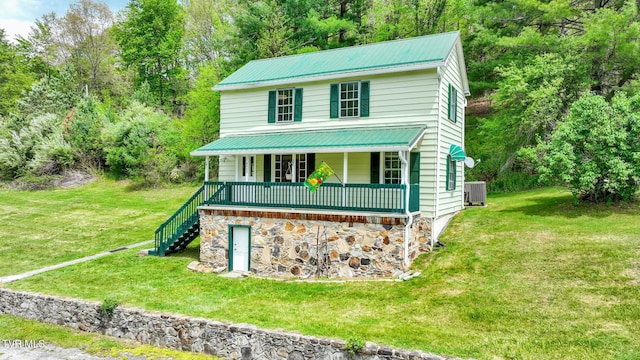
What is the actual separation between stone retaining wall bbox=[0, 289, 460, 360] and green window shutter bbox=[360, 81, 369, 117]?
812cm

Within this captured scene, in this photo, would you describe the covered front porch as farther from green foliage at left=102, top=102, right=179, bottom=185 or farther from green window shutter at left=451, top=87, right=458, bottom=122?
green foliage at left=102, top=102, right=179, bottom=185

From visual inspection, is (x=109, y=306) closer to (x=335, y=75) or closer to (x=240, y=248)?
(x=240, y=248)

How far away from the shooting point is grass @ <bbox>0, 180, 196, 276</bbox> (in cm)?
1714

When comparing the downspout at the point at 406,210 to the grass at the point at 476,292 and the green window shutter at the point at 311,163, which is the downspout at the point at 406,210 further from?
the green window shutter at the point at 311,163

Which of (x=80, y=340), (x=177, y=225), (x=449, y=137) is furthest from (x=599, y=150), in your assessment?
(x=80, y=340)

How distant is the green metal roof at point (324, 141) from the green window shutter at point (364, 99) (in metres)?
0.59

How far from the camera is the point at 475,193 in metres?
17.4

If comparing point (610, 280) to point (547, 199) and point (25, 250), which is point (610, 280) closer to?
point (547, 199)

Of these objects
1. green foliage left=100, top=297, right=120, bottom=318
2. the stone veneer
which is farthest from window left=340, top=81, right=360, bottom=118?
green foliage left=100, top=297, right=120, bottom=318

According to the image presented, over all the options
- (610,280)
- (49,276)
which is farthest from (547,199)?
(49,276)

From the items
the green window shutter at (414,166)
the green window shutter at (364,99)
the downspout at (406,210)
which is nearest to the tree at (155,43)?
the green window shutter at (364,99)

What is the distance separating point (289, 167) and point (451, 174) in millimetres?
6010

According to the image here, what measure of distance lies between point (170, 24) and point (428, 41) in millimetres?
36657

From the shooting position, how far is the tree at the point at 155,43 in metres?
42.1
